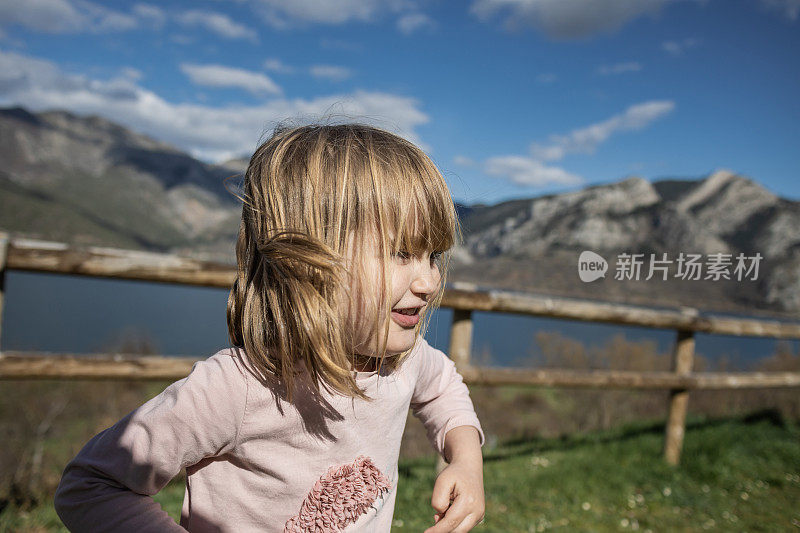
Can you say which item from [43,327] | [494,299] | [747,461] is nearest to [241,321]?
[494,299]

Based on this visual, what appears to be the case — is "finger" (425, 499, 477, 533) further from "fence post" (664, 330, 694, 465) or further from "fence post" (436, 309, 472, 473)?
"fence post" (664, 330, 694, 465)

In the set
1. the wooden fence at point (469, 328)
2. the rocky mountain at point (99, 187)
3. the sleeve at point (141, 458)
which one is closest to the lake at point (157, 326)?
the wooden fence at point (469, 328)

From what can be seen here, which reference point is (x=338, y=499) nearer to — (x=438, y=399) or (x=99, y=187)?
(x=438, y=399)

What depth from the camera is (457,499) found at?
950 millimetres

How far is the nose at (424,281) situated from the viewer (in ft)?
3.10

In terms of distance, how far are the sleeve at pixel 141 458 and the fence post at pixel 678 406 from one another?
3701 millimetres

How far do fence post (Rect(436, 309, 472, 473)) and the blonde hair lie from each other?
1920mm

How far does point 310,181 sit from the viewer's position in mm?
928

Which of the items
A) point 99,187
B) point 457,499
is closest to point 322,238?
point 457,499

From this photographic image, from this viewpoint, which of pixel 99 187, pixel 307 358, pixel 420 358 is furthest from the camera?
pixel 99 187

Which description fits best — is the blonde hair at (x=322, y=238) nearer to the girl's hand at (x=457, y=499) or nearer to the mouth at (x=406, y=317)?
the mouth at (x=406, y=317)

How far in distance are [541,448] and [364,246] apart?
3.51 metres

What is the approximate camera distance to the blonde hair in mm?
880

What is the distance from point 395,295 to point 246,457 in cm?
39
